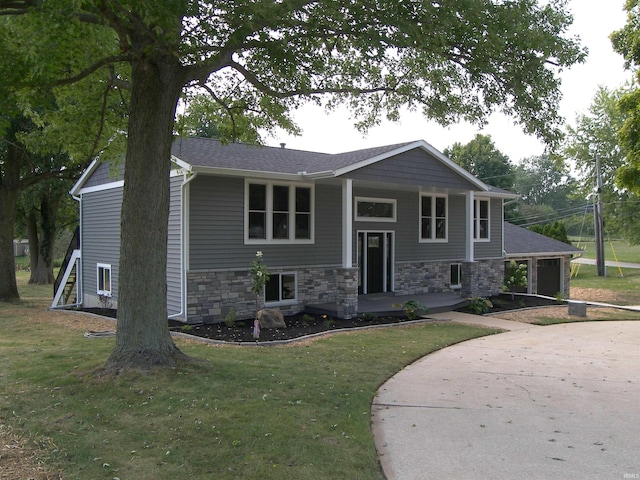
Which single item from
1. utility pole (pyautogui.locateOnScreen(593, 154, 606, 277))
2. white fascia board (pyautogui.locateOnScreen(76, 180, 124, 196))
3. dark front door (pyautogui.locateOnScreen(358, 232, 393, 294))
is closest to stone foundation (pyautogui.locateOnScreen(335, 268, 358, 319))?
dark front door (pyautogui.locateOnScreen(358, 232, 393, 294))

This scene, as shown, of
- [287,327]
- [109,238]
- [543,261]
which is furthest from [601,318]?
[109,238]

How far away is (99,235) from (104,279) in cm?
142

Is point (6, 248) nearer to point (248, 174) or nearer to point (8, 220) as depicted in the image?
point (8, 220)

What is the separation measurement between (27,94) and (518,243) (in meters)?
19.8

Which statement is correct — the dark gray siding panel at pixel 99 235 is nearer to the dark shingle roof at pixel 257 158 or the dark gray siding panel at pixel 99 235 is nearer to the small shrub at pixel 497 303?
the dark shingle roof at pixel 257 158

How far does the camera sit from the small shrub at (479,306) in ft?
46.9

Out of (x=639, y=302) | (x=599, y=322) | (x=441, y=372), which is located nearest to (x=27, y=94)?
(x=441, y=372)

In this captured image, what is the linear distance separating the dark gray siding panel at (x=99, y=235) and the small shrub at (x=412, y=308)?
8.12 m

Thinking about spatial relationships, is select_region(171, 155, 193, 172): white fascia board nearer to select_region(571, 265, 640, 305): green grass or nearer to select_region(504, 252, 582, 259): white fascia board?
select_region(504, 252, 582, 259): white fascia board

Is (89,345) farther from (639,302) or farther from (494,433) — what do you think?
(639,302)

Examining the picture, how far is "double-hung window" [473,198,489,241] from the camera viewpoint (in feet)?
61.4

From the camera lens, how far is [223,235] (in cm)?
1230

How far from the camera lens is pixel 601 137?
37.9m

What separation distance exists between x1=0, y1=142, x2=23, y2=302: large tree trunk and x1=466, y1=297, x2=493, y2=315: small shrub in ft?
50.7
